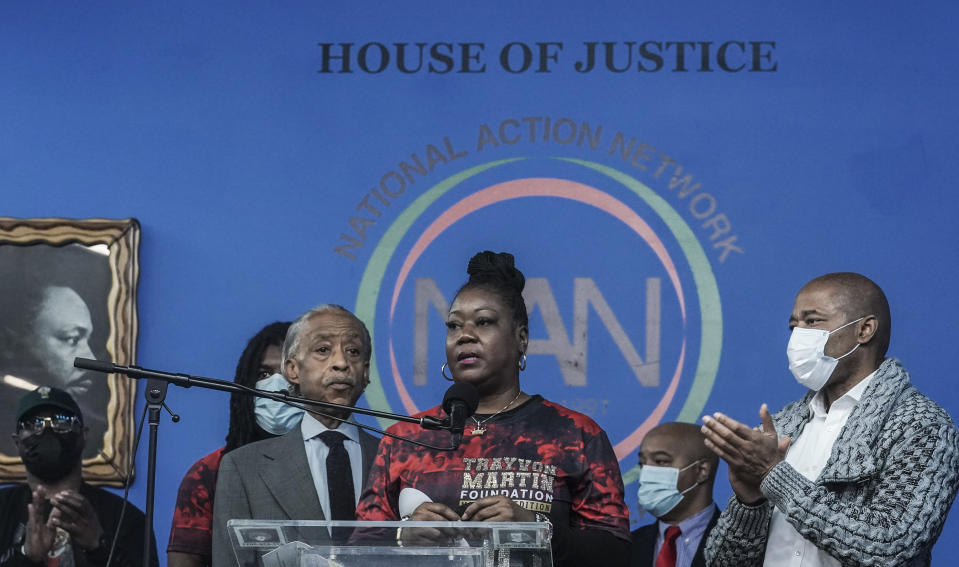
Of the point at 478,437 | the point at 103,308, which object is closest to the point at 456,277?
the point at 103,308

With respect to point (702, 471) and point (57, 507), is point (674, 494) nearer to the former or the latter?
point (702, 471)

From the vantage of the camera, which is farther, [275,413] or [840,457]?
[275,413]

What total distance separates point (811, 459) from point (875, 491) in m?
0.24

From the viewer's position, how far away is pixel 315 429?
4.49 metres

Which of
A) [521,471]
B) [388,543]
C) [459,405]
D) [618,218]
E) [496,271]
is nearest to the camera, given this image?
[388,543]

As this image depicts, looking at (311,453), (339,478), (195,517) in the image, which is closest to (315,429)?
(311,453)

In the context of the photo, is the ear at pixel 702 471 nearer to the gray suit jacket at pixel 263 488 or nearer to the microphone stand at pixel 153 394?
the gray suit jacket at pixel 263 488

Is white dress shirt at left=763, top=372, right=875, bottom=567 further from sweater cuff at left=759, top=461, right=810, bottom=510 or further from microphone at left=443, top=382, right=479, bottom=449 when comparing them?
microphone at left=443, top=382, right=479, bottom=449

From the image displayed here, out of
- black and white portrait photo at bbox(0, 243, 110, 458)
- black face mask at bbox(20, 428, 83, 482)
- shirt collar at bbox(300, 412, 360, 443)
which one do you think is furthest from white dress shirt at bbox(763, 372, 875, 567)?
black and white portrait photo at bbox(0, 243, 110, 458)

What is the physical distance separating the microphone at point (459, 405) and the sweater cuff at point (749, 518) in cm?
90

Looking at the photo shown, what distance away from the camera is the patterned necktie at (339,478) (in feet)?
14.3

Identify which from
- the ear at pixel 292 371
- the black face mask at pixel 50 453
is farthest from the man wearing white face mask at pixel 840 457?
the black face mask at pixel 50 453

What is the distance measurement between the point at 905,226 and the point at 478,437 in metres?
2.48

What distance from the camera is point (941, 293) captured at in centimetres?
531
